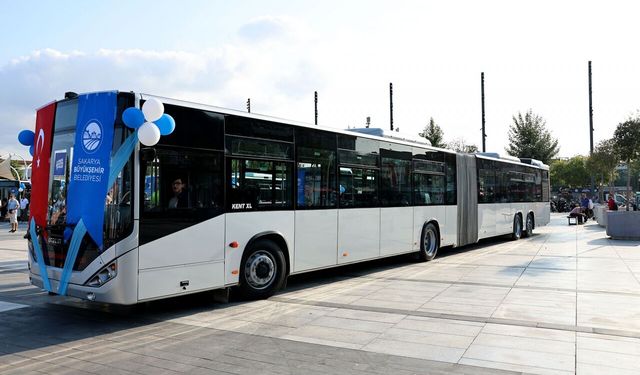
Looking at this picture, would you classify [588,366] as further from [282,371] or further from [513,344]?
[282,371]

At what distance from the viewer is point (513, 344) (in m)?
6.07

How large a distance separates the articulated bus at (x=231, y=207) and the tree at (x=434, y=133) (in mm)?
32553

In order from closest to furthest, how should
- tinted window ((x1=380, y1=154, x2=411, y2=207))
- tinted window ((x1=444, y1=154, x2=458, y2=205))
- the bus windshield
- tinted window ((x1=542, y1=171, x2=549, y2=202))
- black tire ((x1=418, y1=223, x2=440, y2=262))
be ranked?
1. the bus windshield
2. tinted window ((x1=380, y1=154, x2=411, y2=207))
3. black tire ((x1=418, y1=223, x2=440, y2=262))
4. tinted window ((x1=444, y1=154, x2=458, y2=205))
5. tinted window ((x1=542, y1=171, x2=549, y2=202))

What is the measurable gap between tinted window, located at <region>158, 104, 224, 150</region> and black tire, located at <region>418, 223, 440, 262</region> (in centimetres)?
741

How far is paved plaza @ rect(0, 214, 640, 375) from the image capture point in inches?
213

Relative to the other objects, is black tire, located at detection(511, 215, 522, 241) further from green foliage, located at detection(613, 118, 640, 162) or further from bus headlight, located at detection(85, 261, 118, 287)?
bus headlight, located at detection(85, 261, 118, 287)

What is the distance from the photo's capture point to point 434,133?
45094 millimetres

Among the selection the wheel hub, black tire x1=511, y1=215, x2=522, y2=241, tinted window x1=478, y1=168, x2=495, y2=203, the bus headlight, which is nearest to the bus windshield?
the bus headlight

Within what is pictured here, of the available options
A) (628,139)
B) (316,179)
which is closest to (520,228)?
(628,139)

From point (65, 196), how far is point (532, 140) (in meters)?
43.7

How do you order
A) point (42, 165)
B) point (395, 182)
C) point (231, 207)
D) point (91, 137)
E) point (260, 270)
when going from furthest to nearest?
1. point (395, 182)
2. point (260, 270)
3. point (231, 207)
4. point (42, 165)
5. point (91, 137)

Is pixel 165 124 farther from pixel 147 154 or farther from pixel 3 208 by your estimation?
pixel 3 208

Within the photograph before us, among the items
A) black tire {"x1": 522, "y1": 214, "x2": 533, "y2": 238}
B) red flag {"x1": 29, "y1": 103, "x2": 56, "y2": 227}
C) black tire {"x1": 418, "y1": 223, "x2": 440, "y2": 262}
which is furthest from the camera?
black tire {"x1": 522, "y1": 214, "x2": 533, "y2": 238}

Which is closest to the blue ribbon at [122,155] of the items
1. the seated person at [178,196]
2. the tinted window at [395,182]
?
the seated person at [178,196]
